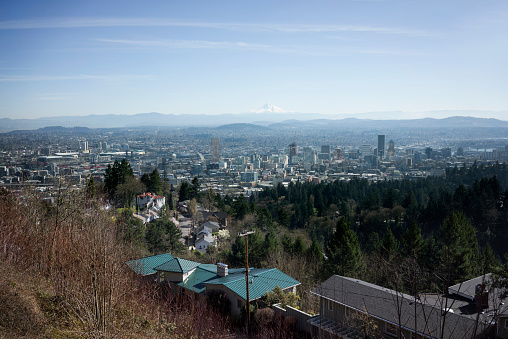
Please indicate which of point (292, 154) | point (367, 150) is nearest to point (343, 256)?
point (292, 154)

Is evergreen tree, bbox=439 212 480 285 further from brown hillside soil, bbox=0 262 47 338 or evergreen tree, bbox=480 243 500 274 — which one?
brown hillside soil, bbox=0 262 47 338

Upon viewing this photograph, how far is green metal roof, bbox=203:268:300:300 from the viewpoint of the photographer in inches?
301

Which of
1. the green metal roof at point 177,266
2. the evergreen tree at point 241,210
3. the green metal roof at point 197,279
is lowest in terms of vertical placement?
the evergreen tree at point 241,210

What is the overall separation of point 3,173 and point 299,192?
17.8 meters

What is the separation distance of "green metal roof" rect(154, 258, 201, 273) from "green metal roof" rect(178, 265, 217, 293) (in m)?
0.16

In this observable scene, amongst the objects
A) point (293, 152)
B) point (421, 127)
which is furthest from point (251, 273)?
point (421, 127)

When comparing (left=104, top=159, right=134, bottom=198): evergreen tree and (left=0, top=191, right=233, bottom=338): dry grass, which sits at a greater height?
(left=0, top=191, right=233, bottom=338): dry grass

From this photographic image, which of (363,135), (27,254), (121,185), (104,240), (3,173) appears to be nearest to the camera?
(104,240)

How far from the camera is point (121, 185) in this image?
16484 millimetres

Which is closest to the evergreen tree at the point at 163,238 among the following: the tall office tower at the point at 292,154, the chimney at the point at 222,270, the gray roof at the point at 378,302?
the chimney at the point at 222,270

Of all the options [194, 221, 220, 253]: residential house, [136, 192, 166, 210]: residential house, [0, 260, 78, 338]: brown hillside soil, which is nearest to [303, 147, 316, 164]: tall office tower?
[136, 192, 166, 210]: residential house

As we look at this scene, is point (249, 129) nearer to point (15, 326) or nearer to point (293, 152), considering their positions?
point (293, 152)

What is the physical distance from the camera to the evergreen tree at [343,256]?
10037 mm

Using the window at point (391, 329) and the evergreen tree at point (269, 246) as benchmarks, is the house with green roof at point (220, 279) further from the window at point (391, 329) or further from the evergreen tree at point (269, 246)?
the evergreen tree at point (269, 246)
